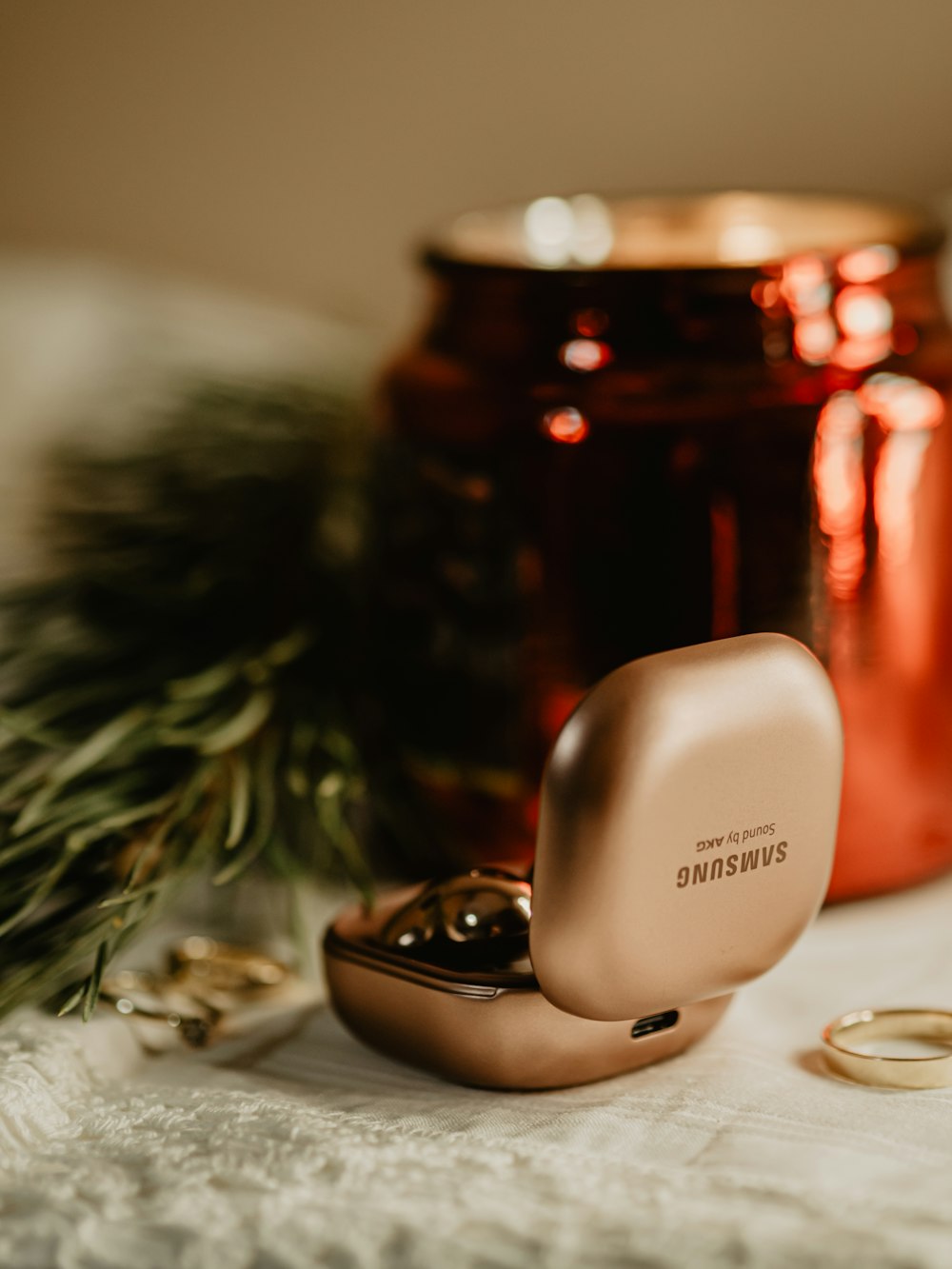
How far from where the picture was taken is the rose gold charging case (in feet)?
0.98

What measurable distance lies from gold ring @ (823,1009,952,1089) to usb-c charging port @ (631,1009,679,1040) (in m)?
0.04

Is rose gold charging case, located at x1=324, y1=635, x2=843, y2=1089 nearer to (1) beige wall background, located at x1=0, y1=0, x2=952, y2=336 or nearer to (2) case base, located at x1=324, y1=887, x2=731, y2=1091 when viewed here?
(2) case base, located at x1=324, y1=887, x2=731, y2=1091

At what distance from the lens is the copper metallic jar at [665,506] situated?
0.42 metres

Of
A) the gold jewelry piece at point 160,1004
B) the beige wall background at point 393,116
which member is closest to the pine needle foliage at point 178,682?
the gold jewelry piece at point 160,1004

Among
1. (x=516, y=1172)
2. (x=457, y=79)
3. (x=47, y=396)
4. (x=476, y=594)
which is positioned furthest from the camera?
(x=457, y=79)

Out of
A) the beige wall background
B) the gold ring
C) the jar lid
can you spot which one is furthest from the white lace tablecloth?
the beige wall background

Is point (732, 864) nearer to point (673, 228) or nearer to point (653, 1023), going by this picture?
point (653, 1023)

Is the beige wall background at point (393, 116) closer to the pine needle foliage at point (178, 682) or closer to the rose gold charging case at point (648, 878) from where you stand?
the pine needle foliage at point (178, 682)

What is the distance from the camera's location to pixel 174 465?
1.94 feet

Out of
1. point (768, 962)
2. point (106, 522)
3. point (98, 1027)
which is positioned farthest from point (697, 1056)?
point (106, 522)

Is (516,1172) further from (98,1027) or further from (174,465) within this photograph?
(174,465)

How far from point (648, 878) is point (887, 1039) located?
0.11 meters

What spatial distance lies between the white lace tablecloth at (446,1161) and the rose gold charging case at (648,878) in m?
0.02

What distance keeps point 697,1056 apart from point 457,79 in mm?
685
